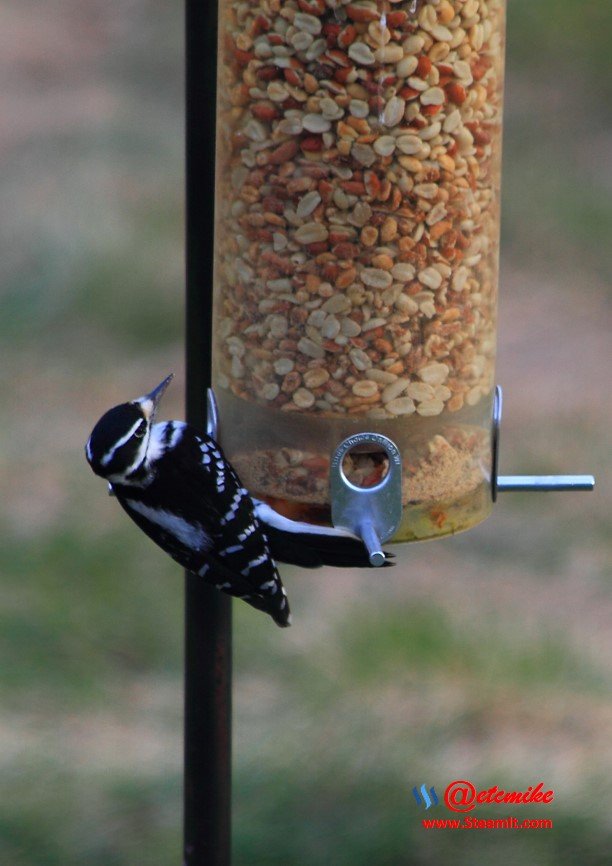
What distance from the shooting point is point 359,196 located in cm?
266

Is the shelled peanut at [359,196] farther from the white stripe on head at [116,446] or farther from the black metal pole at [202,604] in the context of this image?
the white stripe on head at [116,446]

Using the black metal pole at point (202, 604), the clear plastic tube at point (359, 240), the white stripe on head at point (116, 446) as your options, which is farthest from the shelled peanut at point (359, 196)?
the white stripe on head at point (116, 446)

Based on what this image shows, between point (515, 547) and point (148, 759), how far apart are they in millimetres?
2483

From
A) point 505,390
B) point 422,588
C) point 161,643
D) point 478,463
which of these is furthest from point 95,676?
point 505,390

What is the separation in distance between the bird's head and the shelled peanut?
24 cm

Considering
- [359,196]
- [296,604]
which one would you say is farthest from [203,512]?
[296,604]

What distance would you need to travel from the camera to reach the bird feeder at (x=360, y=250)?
2625mm

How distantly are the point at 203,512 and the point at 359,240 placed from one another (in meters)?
0.66

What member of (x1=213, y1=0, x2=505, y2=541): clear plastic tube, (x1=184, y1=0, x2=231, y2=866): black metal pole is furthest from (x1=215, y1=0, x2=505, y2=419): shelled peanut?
(x1=184, y1=0, x2=231, y2=866): black metal pole

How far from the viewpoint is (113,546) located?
6.09m

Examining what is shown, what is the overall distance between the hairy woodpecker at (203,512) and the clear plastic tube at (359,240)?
0.10 meters

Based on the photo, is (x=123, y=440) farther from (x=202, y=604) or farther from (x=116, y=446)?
(x=202, y=604)

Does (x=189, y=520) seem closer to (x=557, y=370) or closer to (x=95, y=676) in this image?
(x=95, y=676)

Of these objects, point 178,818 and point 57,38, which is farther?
point 57,38
